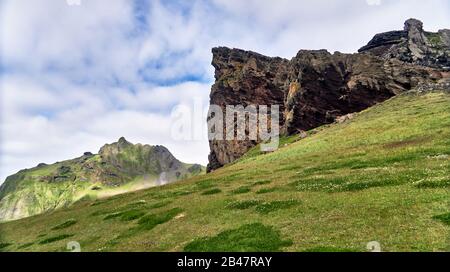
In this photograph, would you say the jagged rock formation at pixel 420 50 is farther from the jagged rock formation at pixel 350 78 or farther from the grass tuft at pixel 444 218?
the grass tuft at pixel 444 218

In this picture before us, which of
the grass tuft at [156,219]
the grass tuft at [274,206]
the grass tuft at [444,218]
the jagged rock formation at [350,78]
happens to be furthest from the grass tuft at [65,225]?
the jagged rock formation at [350,78]

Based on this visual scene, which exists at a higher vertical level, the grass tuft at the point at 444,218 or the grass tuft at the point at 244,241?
the grass tuft at the point at 444,218

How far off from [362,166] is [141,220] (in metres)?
22.9

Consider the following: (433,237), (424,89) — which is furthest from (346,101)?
(433,237)

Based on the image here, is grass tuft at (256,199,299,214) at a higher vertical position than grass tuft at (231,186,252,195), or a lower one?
lower

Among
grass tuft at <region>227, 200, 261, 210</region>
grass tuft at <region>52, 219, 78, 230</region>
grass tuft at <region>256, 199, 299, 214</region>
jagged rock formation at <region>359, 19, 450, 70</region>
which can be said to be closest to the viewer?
grass tuft at <region>256, 199, 299, 214</region>

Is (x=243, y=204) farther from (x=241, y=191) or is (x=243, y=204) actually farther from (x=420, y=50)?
(x=420, y=50)

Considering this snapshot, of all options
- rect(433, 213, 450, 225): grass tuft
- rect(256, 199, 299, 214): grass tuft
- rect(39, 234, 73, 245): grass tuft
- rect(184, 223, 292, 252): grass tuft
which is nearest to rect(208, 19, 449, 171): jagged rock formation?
rect(256, 199, 299, 214): grass tuft

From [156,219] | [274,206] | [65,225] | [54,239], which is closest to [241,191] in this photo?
[156,219]

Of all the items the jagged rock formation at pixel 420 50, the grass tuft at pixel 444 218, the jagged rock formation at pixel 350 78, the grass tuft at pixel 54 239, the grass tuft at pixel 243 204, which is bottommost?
the grass tuft at pixel 54 239

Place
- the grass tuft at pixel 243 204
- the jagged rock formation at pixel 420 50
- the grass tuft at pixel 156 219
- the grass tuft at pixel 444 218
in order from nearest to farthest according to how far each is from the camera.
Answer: the grass tuft at pixel 444 218 < the grass tuft at pixel 243 204 < the grass tuft at pixel 156 219 < the jagged rock formation at pixel 420 50

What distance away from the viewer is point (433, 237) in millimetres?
17156

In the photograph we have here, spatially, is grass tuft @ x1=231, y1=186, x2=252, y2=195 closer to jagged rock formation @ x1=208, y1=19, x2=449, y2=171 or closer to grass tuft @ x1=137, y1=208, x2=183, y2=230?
grass tuft @ x1=137, y1=208, x2=183, y2=230
